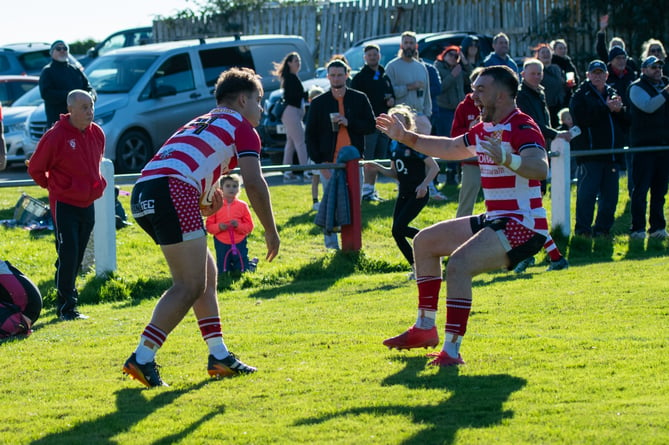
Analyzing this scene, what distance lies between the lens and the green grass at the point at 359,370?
566 cm

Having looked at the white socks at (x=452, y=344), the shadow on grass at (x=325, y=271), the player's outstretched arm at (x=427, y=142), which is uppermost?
the player's outstretched arm at (x=427, y=142)

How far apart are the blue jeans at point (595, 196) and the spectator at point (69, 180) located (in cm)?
663

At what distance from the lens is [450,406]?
5992 millimetres

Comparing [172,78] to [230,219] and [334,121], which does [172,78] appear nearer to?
[334,121]

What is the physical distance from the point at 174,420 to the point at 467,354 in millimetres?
2244

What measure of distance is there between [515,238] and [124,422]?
8.93 feet

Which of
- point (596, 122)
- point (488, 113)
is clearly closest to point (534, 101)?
point (596, 122)

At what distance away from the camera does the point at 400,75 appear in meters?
16.3

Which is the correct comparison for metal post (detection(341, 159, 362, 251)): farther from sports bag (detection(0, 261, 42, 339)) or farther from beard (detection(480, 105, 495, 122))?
beard (detection(480, 105, 495, 122))

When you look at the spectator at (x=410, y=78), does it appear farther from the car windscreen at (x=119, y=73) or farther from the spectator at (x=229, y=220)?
the car windscreen at (x=119, y=73)

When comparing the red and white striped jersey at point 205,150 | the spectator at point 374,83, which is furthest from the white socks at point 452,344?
the spectator at point 374,83

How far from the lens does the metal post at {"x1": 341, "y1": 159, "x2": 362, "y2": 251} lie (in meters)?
12.8

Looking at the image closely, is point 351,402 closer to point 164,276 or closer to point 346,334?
point 346,334

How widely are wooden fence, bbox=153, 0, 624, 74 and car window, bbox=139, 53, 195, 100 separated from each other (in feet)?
30.9
